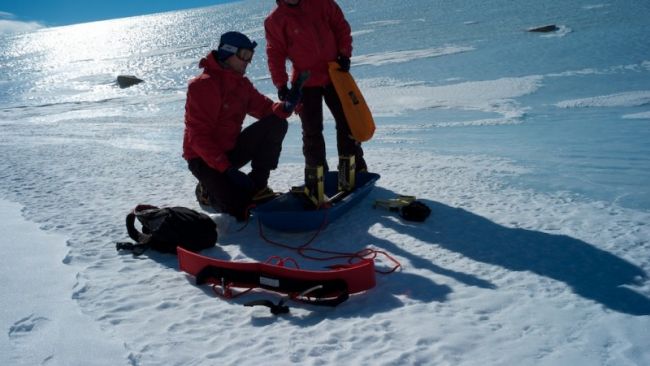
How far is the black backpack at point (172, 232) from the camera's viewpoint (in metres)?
3.45

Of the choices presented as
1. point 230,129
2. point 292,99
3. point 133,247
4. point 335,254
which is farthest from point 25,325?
point 292,99

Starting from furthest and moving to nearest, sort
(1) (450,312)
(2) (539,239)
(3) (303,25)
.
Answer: (3) (303,25) < (2) (539,239) < (1) (450,312)

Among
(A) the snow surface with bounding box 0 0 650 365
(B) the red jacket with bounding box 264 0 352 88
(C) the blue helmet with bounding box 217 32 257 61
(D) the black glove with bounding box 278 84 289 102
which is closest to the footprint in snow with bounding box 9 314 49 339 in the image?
(A) the snow surface with bounding box 0 0 650 365

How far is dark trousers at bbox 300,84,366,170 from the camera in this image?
4418 millimetres

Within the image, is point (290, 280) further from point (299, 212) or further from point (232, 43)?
point (232, 43)

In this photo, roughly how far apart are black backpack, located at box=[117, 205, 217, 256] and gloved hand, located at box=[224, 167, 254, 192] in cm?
45

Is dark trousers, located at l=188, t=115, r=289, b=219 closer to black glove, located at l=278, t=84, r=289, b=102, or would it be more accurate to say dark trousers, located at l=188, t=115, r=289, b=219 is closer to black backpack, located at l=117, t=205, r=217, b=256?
black glove, located at l=278, t=84, r=289, b=102

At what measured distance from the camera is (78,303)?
8.82 ft

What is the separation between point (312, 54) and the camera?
4301mm

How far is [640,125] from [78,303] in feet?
20.6

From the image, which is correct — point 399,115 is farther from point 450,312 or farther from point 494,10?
point 494,10

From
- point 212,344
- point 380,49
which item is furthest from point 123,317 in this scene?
point 380,49

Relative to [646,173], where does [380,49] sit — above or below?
above

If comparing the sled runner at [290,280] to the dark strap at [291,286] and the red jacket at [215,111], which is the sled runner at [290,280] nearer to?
the dark strap at [291,286]
